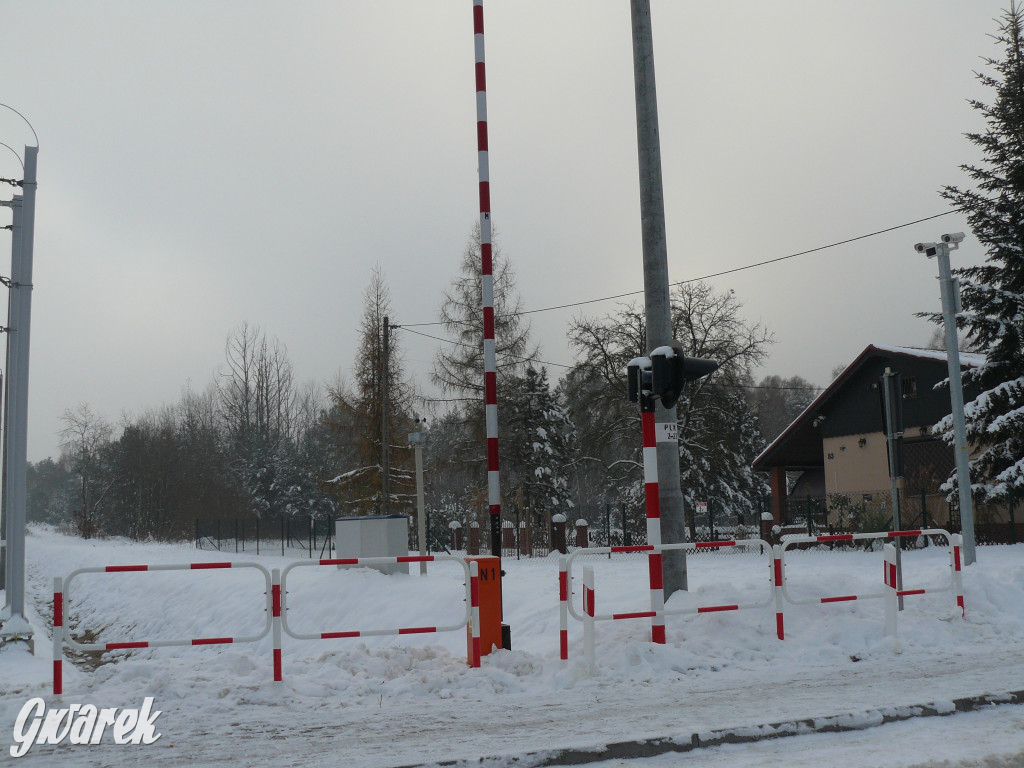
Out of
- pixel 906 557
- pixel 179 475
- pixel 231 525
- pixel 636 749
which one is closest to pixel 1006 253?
pixel 906 557

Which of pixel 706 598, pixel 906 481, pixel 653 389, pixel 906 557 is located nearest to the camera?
pixel 653 389

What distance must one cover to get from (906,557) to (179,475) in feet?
185

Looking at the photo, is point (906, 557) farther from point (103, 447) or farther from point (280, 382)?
point (103, 447)

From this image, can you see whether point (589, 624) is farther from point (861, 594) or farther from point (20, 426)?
point (20, 426)

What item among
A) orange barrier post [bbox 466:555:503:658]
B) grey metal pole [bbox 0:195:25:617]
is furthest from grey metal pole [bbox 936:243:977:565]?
grey metal pole [bbox 0:195:25:617]

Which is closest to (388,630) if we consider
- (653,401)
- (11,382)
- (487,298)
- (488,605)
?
(488,605)

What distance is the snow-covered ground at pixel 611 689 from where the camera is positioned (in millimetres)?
6223

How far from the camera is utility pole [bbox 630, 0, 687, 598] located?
38.1 feet

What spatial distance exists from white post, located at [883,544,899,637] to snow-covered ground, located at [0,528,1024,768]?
21cm

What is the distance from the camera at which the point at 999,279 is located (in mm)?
22938

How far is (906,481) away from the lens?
98.8 ft

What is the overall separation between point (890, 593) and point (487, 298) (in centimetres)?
570

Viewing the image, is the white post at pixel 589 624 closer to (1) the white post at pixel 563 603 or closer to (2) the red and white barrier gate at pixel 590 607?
(2) the red and white barrier gate at pixel 590 607

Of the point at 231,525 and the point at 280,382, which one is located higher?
the point at 280,382
